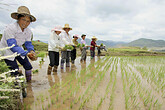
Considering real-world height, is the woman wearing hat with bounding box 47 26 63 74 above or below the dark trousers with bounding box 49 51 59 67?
above

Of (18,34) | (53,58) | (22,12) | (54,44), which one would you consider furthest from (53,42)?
(22,12)

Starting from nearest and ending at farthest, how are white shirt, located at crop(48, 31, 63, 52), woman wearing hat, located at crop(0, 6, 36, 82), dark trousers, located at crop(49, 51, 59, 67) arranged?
woman wearing hat, located at crop(0, 6, 36, 82)
white shirt, located at crop(48, 31, 63, 52)
dark trousers, located at crop(49, 51, 59, 67)

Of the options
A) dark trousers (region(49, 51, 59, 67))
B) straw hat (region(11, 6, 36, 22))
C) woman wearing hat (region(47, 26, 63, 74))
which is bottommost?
dark trousers (region(49, 51, 59, 67))

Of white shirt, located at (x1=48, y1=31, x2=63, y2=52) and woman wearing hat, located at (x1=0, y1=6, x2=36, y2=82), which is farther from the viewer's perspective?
white shirt, located at (x1=48, y1=31, x2=63, y2=52)

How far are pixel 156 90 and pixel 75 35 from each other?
3871 millimetres

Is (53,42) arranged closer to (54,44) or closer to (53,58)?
(54,44)

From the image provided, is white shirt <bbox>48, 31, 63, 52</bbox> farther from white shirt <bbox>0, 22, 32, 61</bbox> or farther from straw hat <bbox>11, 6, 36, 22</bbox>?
straw hat <bbox>11, 6, 36, 22</bbox>

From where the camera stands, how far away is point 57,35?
364cm

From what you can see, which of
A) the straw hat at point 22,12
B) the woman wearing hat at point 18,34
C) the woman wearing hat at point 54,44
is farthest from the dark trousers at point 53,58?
the straw hat at point 22,12

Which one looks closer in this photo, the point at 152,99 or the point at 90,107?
the point at 90,107

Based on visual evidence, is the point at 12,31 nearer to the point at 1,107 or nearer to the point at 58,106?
the point at 1,107

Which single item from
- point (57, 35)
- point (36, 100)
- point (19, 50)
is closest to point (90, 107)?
point (36, 100)

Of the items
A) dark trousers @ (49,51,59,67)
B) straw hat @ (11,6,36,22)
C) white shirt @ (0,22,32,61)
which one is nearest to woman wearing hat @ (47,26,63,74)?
dark trousers @ (49,51,59,67)

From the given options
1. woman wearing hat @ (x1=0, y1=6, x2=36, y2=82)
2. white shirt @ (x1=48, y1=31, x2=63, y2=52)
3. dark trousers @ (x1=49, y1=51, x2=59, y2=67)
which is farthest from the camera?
dark trousers @ (x1=49, y1=51, x2=59, y2=67)
